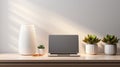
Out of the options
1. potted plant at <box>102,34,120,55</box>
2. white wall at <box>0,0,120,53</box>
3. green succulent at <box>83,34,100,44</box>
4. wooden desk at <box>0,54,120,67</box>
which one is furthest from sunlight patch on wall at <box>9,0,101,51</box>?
wooden desk at <box>0,54,120,67</box>

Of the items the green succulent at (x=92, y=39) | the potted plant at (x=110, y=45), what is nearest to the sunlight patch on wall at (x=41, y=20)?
the green succulent at (x=92, y=39)

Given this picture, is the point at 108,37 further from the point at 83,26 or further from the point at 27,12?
the point at 27,12

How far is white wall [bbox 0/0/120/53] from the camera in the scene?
7.82ft

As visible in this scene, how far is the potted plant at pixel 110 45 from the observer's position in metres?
2.21

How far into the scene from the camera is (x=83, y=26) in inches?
94.0

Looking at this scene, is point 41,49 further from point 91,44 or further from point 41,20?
point 91,44

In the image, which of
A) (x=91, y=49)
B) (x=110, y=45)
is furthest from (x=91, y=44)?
(x=110, y=45)

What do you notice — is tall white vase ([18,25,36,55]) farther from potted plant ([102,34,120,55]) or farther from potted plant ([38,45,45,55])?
potted plant ([102,34,120,55])

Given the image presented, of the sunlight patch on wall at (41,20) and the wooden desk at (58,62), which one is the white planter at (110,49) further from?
the wooden desk at (58,62)

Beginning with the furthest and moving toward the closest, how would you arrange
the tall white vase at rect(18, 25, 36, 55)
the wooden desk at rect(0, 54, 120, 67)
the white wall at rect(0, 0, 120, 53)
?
the white wall at rect(0, 0, 120, 53) → the tall white vase at rect(18, 25, 36, 55) → the wooden desk at rect(0, 54, 120, 67)

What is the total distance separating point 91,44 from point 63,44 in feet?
0.97

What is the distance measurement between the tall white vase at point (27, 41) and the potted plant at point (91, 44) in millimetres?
554

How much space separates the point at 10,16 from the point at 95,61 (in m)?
1.10

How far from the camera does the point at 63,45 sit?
2205mm
